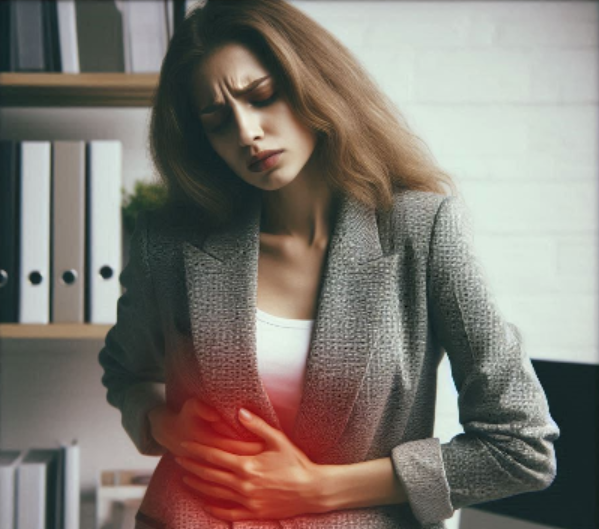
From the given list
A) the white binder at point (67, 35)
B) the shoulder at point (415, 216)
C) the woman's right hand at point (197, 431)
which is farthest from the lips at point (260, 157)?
the white binder at point (67, 35)

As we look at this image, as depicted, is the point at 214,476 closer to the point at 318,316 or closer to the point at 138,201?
the point at 318,316

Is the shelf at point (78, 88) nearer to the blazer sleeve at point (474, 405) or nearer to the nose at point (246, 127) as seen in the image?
the nose at point (246, 127)

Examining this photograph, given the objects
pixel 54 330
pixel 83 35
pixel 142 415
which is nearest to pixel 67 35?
pixel 83 35

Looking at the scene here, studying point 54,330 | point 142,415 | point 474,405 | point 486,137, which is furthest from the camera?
point 486,137

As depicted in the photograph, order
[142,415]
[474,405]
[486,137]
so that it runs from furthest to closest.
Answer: [486,137]
[142,415]
[474,405]

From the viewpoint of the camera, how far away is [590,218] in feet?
3.72

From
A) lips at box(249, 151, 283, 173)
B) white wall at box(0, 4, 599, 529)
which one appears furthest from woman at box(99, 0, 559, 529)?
white wall at box(0, 4, 599, 529)

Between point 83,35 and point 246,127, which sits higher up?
point 83,35

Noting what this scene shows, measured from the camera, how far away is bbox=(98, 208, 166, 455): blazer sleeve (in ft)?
2.35

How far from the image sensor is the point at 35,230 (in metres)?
0.92

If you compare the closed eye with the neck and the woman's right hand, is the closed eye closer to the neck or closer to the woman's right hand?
the neck

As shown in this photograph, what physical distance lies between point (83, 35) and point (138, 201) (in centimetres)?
23

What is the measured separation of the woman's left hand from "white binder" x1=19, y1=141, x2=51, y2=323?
1.26ft

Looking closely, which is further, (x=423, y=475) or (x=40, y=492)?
(x=40, y=492)
